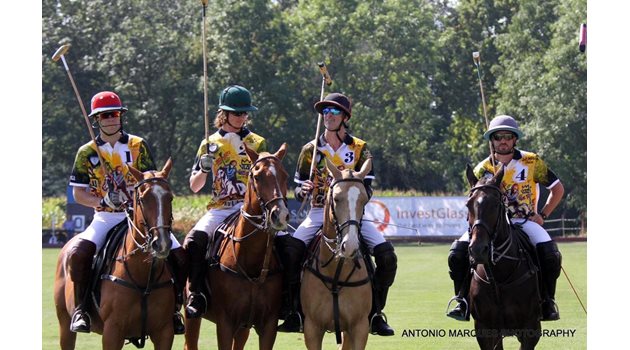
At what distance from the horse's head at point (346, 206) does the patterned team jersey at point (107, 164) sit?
6.81 ft

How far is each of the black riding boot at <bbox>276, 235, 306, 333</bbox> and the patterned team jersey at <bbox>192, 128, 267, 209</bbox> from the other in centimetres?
83

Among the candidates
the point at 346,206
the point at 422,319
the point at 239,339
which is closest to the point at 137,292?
the point at 239,339

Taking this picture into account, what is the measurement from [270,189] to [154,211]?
109 cm

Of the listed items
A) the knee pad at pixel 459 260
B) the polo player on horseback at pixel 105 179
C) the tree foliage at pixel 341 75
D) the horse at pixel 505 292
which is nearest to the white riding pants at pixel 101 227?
the polo player on horseback at pixel 105 179

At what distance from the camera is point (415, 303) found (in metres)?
22.8

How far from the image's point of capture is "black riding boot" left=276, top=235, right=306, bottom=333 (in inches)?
460

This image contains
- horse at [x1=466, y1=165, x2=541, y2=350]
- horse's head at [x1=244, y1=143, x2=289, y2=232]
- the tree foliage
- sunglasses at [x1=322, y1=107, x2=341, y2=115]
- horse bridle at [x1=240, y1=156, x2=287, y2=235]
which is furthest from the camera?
the tree foliage

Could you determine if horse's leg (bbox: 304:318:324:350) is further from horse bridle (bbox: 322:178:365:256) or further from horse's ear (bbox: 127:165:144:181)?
horse's ear (bbox: 127:165:144:181)

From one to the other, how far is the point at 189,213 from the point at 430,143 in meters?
19.3

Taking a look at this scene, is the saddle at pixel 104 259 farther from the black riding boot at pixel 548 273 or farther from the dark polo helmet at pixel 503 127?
the black riding boot at pixel 548 273

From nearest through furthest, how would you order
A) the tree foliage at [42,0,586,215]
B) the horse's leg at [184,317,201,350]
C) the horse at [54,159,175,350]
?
the horse at [54,159,175,350] → the horse's leg at [184,317,201,350] → the tree foliage at [42,0,586,215]

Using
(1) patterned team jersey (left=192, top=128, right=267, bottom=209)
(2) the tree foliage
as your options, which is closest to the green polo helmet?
(1) patterned team jersey (left=192, top=128, right=267, bottom=209)

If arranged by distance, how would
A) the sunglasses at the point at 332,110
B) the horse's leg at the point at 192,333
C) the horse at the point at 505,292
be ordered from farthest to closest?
the horse's leg at the point at 192,333 → the sunglasses at the point at 332,110 → the horse at the point at 505,292

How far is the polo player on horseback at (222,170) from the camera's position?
11.9 meters
